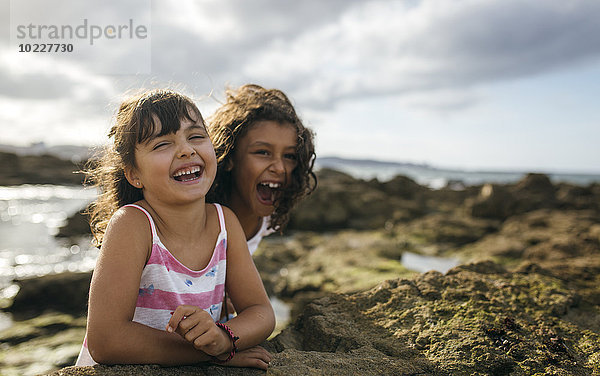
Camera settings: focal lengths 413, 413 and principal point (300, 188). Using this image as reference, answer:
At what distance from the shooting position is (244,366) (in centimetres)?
186

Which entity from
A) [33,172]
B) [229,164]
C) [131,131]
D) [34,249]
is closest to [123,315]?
[131,131]

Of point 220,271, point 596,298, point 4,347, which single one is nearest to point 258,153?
point 220,271

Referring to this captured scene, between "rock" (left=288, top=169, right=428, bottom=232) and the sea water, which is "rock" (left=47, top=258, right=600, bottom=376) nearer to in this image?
the sea water

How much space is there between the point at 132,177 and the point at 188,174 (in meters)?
0.28

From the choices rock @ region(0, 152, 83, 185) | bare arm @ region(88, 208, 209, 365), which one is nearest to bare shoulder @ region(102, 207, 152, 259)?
bare arm @ region(88, 208, 209, 365)

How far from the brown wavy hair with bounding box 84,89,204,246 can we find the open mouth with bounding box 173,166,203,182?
20 cm

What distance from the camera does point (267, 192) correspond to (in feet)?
11.0

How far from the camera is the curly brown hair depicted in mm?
3170

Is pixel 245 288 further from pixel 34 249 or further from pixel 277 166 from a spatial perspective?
pixel 34 249

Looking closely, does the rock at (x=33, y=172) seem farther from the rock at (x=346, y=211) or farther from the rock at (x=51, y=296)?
the rock at (x=51, y=296)

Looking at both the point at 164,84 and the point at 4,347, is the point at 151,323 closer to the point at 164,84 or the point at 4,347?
the point at 164,84

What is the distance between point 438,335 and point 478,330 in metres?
0.20

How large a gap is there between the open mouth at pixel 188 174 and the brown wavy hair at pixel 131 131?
0.20 meters

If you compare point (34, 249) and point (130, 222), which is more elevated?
point (130, 222)
